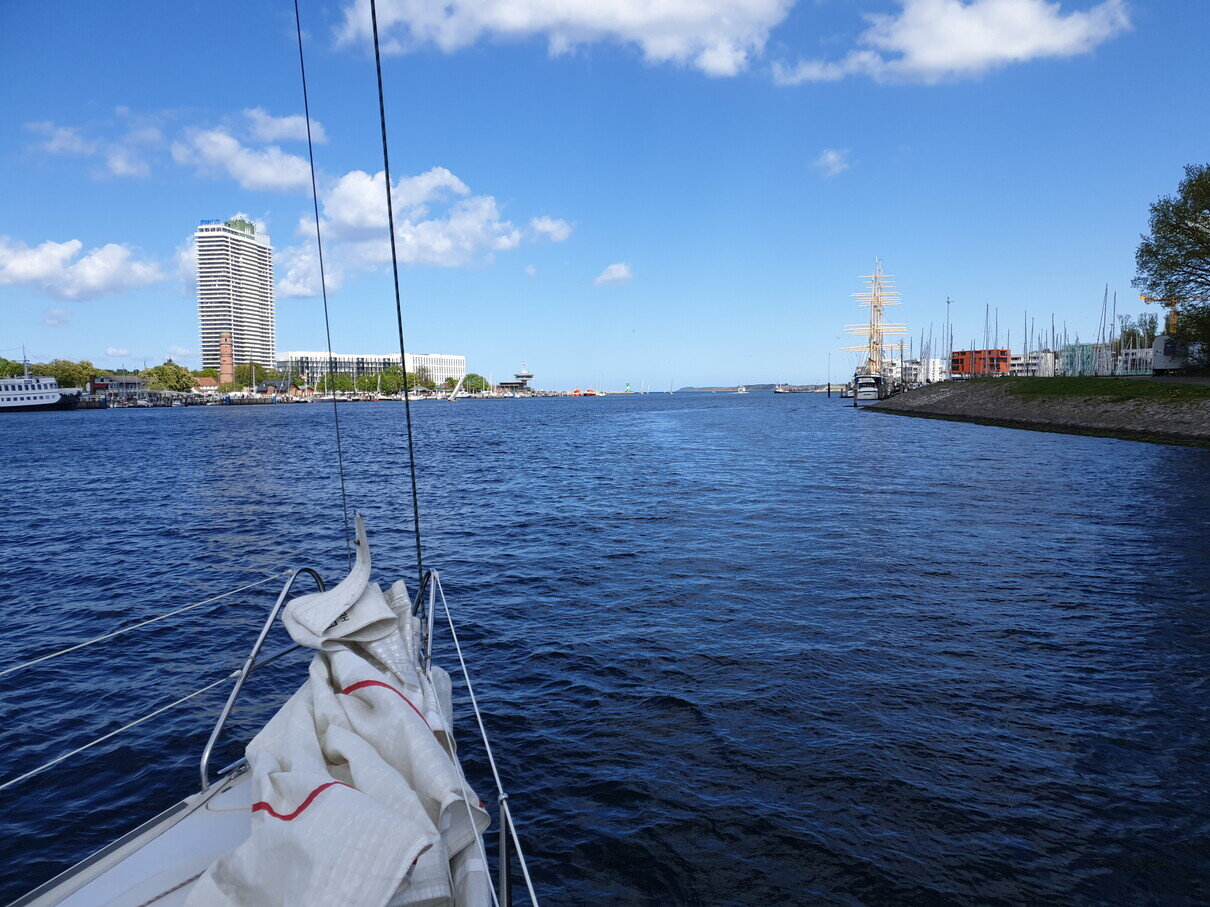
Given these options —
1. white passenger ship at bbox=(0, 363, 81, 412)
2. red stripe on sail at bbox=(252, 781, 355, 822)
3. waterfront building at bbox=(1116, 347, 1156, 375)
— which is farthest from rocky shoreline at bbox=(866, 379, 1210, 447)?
white passenger ship at bbox=(0, 363, 81, 412)

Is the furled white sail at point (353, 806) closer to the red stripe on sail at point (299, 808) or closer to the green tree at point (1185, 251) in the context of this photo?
the red stripe on sail at point (299, 808)

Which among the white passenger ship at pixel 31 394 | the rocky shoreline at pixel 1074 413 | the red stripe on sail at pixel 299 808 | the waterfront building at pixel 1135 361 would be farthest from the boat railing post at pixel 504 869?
the white passenger ship at pixel 31 394

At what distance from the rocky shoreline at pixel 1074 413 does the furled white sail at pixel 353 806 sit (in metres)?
52.3

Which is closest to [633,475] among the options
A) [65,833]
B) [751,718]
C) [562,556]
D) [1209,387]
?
[562,556]

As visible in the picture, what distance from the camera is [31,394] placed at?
148 metres

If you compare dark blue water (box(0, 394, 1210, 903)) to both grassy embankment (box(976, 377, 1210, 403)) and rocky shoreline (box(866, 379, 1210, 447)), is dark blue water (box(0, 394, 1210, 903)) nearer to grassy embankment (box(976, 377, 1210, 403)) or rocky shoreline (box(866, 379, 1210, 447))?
rocky shoreline (box(866, 379, 1210, 447))

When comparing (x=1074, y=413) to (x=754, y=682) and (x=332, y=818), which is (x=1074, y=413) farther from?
(x=332, y=818)

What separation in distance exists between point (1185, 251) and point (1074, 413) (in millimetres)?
13690

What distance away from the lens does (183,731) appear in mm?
9820

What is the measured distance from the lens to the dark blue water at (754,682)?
6.82 meters

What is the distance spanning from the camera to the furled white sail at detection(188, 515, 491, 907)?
3.04m

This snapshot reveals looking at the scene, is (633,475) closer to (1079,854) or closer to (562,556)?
(562,556)

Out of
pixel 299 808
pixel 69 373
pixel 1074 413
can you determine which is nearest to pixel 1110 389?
pixel 1074 413

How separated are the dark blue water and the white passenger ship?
15707cm
